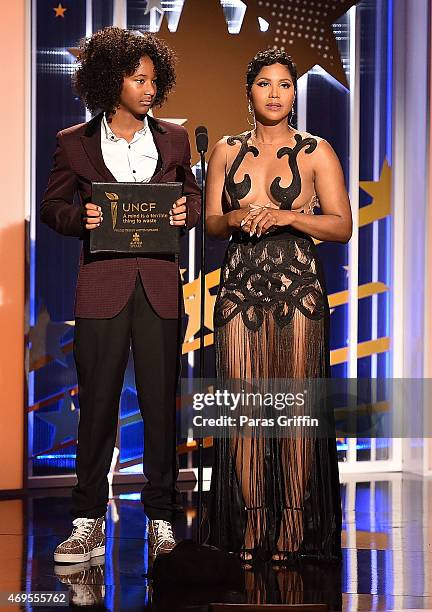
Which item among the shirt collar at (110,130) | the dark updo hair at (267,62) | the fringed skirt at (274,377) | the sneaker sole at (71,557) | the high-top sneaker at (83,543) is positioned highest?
the dark updo hair at (267,62)

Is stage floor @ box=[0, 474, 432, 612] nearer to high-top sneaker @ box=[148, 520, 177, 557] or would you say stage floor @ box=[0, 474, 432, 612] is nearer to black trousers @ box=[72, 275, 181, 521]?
high-top sneaker @ box=[148, 520, 177, 557]

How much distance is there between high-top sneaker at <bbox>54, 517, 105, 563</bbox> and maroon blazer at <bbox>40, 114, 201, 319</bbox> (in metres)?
0.79

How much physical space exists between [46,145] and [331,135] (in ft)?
5.61

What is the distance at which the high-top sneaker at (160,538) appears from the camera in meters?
3.84

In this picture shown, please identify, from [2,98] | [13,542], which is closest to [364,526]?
[13,542]

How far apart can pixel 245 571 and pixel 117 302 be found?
107cm

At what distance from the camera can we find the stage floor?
3389mm

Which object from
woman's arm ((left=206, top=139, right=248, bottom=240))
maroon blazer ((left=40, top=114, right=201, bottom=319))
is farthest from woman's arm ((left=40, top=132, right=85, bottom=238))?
woman's arm ((left=206, top=139, right=248, bottom=240))

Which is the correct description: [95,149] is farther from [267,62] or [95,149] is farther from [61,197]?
[267,62]

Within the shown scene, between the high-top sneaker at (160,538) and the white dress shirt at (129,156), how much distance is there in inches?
50.9

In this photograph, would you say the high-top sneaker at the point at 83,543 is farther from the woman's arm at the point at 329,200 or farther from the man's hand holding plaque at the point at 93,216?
the woman's arm at the point at 329,200

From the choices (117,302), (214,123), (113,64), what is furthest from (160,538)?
(214,123)

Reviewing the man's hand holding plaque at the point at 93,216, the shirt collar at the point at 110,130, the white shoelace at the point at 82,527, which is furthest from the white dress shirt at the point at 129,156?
the white shoelace at the point at 82,527

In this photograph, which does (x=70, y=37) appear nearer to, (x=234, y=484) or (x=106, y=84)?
(x=106, y=84)
